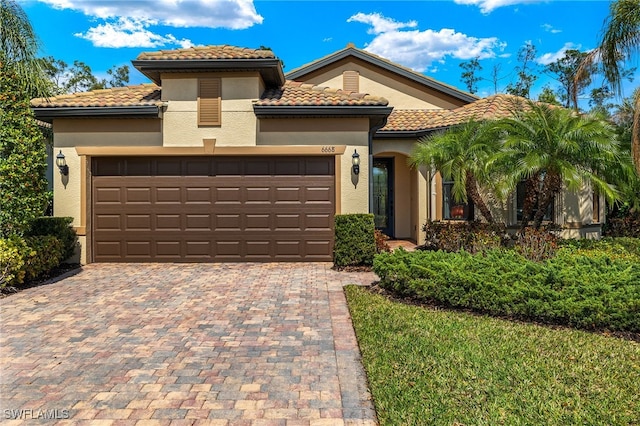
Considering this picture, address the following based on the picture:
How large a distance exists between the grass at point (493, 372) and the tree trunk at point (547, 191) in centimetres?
553

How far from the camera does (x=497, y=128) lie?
977 centimetres

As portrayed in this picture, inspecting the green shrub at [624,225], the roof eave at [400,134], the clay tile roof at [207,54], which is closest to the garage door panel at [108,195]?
the clay tile roof at [207,54]

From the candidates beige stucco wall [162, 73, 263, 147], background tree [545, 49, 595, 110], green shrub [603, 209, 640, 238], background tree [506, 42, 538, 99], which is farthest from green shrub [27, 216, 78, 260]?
background tree [545, 49, 595, 110]

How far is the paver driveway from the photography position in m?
3.39

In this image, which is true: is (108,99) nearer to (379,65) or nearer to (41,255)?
(41,255)

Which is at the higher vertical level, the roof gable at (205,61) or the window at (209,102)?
the roof gable at (205,61)

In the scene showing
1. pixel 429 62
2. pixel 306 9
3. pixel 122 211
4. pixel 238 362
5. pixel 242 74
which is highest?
pixel 429 62

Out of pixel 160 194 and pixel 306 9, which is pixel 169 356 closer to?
pixel 160 194

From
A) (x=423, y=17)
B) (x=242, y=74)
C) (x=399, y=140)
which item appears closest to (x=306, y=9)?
(x=242, y=74)

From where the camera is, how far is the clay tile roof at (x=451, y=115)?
504 inches

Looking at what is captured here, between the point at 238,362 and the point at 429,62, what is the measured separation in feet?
83.3

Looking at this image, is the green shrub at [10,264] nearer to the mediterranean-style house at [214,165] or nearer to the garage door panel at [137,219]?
the mediterranean-style house at [214,165]

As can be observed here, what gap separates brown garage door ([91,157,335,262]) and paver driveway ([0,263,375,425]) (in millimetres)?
2516

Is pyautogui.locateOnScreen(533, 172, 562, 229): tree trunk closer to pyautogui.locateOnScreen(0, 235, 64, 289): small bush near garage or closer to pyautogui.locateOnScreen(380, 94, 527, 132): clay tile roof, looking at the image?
pyautogui.locateOnScreen(380, 94, 527, 132): clay tile roof
